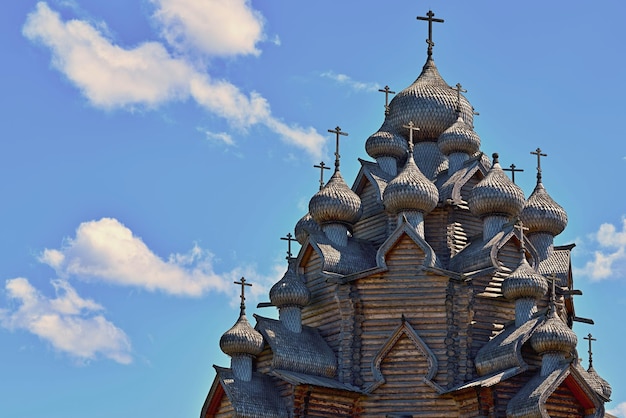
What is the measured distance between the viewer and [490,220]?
31.8 meters

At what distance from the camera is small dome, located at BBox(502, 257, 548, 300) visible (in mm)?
29656

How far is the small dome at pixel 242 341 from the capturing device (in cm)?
3014

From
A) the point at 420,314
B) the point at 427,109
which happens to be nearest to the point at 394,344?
the point at 420,314

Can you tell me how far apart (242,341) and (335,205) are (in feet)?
14.8

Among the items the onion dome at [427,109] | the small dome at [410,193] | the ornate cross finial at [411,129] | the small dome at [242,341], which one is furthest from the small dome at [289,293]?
the onion dome at [427,109]

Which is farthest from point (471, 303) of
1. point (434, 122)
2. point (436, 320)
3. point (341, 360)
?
point (434, 122)

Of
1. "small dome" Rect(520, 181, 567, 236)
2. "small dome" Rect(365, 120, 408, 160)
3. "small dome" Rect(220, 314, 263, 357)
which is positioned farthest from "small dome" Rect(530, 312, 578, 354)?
"small dome" Rect(365, 120, 408, 160)

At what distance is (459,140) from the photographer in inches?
1324

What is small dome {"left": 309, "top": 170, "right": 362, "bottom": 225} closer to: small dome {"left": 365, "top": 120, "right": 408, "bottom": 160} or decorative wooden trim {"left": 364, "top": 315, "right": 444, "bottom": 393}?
small dome {"left": 365, "top": 120, "right": 408, "bottom": 160}

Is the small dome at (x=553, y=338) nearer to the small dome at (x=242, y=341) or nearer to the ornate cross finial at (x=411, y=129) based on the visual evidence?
the ornate cross finial at (x=411, y=129)

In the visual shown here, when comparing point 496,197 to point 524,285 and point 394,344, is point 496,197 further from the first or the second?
point 394,344

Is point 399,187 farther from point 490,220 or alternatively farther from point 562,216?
point 562,216

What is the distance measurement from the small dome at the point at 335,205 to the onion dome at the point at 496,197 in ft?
9.84

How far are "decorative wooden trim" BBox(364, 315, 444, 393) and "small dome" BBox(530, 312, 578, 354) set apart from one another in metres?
2.54
